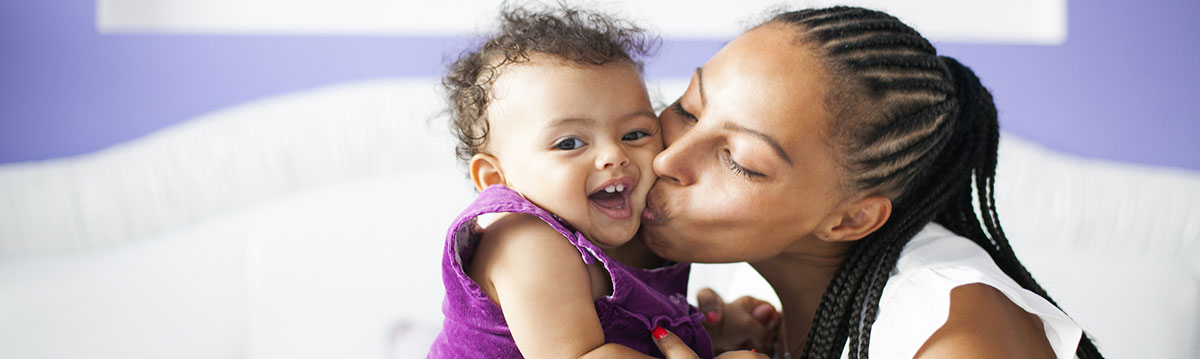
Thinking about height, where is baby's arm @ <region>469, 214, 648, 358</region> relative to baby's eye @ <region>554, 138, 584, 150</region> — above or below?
below

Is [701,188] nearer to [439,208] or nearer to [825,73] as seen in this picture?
[825,73]

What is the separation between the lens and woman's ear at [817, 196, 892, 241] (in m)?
1.32

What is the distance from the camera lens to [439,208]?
231 centimetres

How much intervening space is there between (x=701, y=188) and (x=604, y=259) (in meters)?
0.21

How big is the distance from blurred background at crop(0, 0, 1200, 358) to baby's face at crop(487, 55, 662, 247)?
898 millimetres

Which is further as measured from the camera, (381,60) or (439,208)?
(381,60)

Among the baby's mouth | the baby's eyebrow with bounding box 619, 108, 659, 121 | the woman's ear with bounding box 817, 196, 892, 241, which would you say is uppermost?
the baby's eyebrow with bounding box 619, 108, 659, 121

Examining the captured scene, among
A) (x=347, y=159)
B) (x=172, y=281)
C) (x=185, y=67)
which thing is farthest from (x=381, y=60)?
(x=172, y=281)

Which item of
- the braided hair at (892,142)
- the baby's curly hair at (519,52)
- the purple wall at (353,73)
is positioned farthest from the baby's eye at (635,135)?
the purple wall at (353,73)

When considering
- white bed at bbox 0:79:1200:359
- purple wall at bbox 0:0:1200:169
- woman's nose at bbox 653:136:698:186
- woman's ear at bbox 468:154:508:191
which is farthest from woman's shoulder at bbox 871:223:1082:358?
purple wall at bbox 0:0:1200:169

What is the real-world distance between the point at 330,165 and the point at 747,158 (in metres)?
1.52

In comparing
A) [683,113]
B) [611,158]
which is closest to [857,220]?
[683,113]

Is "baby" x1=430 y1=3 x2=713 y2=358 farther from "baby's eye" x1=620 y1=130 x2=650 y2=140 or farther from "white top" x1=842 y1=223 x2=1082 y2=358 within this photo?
"white top" x1=842 y1=223 x2=1082 y2=358

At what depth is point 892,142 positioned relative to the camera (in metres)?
1.25
